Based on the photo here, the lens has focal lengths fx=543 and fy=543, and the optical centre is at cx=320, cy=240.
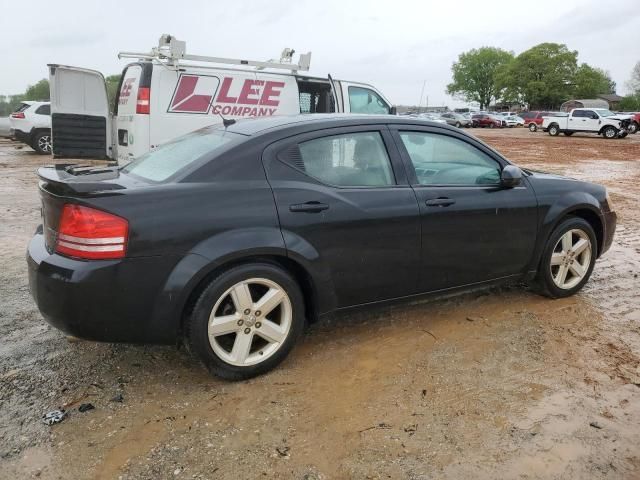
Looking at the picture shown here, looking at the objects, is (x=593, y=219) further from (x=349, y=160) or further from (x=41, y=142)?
(x=41, y=142)

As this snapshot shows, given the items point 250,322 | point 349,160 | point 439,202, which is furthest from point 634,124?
point 250,322

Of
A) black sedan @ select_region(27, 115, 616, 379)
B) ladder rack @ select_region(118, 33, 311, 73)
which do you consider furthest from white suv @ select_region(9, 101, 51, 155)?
black sedan @ select_region(27, 115, 616, 379)

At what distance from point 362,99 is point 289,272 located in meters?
7.35

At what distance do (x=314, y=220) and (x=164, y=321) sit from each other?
1.00m

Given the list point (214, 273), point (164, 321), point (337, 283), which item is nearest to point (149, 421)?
point (164, 321)

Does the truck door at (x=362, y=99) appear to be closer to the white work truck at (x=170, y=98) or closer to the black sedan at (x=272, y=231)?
the white work truck at (x=170, y=98)

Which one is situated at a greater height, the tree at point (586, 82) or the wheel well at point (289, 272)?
the tree at point (586, 82)

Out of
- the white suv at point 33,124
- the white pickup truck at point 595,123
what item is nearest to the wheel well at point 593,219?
the white suv at point 33,124

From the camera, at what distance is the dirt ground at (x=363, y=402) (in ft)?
7.98

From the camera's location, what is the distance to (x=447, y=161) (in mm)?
3861

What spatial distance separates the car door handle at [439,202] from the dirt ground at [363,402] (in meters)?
0.89

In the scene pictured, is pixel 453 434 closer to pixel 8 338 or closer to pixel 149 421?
pixel 149 421

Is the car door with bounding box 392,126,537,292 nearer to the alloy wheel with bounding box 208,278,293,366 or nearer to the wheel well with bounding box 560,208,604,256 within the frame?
the wheel well with bounding box 560,208,604,256

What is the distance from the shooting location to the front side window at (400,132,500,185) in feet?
12.1
